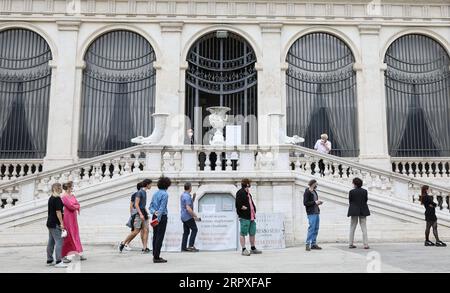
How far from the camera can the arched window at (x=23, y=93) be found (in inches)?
714

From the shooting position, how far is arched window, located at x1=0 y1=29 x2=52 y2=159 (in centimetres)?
1814

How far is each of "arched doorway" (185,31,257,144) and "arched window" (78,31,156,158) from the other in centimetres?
158

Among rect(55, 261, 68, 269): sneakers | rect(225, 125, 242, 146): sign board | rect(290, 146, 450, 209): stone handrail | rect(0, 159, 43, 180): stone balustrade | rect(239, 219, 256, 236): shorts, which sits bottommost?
rect(55, 261, 68, 269): sneakers

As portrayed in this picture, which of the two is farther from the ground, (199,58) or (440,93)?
(199,58)

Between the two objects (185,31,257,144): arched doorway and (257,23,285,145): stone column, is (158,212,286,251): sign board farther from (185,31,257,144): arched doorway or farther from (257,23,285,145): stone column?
(185,31,257,144): arched doorway

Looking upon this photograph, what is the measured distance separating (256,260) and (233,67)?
37.5ft

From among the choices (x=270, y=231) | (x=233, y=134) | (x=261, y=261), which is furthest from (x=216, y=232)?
(x=233, y=134)

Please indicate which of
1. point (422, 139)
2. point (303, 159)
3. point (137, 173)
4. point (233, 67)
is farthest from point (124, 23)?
point (422, 139)

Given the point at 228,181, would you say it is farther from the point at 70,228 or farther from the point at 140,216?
the point at 70,228

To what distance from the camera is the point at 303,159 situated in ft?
44.7

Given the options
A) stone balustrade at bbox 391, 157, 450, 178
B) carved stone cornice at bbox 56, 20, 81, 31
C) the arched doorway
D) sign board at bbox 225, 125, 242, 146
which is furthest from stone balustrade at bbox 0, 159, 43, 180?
stone balustrade at bbox 391, 157, 450, 178

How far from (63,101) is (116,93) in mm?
1968

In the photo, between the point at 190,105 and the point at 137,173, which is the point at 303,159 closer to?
the point at 137,173
